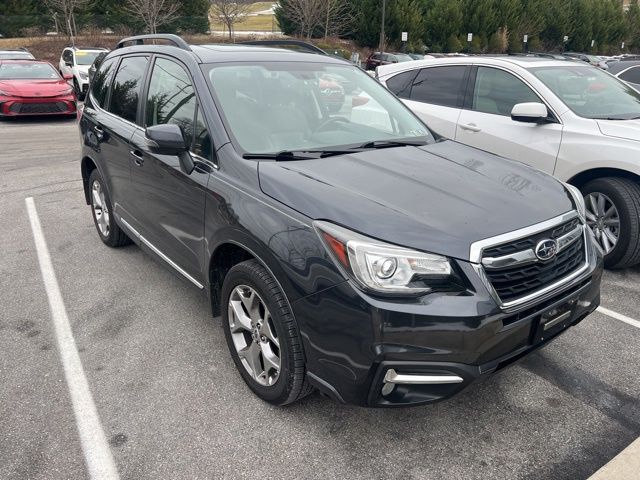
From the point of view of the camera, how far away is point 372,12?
41.7m

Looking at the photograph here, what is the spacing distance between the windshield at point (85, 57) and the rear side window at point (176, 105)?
1598 centimetres

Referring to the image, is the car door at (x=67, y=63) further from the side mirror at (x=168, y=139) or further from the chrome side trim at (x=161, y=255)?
the side mirror at (x=168, y=139)

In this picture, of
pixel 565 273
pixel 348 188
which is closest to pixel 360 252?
pixel 348 188

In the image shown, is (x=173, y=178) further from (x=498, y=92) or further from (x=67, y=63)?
(x=67, y=63)

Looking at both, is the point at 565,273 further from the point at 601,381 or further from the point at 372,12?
the point at 372,12

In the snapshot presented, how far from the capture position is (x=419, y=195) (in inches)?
105

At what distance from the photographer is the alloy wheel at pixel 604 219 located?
465cm

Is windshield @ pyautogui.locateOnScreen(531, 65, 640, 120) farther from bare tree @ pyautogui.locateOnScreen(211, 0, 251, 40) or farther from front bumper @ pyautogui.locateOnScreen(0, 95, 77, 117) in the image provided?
bare tree @ pyautogui.locateOnScreen(211, 0, 251, 40)

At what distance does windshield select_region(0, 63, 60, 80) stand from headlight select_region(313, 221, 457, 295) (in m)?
13.9

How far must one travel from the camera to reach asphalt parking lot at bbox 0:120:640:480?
2.52 metres

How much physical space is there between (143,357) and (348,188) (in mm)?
1746

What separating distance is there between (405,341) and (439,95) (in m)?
4.43

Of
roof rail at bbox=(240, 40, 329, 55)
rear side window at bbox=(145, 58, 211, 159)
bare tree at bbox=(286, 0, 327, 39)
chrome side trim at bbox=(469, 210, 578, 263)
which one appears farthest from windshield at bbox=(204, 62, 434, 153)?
bare tree at bbox=(286, 0, 327, 39)

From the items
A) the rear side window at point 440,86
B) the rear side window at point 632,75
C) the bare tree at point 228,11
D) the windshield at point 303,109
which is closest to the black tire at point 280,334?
the windshield at point 303,109
